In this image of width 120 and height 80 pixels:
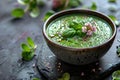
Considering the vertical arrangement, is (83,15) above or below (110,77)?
above

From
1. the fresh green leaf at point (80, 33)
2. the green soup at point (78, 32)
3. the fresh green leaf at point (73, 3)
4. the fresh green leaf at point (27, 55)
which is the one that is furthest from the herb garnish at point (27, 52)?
the fresh green leaf at point (73, 3)

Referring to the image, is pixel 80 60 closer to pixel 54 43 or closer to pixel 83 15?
pixel 54 43

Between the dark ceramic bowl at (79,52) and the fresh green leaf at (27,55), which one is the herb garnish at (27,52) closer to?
the fresh green leaf at (27,55)

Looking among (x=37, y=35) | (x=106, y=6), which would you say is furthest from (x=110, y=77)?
(x=106, y=6)

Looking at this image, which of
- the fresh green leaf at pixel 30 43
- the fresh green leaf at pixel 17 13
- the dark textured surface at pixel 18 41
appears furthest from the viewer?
the fresh green leaf at pixel 17 13

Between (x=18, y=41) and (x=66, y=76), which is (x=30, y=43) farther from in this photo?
(x=66, y=76)

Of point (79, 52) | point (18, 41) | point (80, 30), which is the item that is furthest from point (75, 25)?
point (18, 41)

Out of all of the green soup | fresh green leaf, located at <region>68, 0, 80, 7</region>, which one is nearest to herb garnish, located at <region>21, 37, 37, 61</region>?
the green soup
